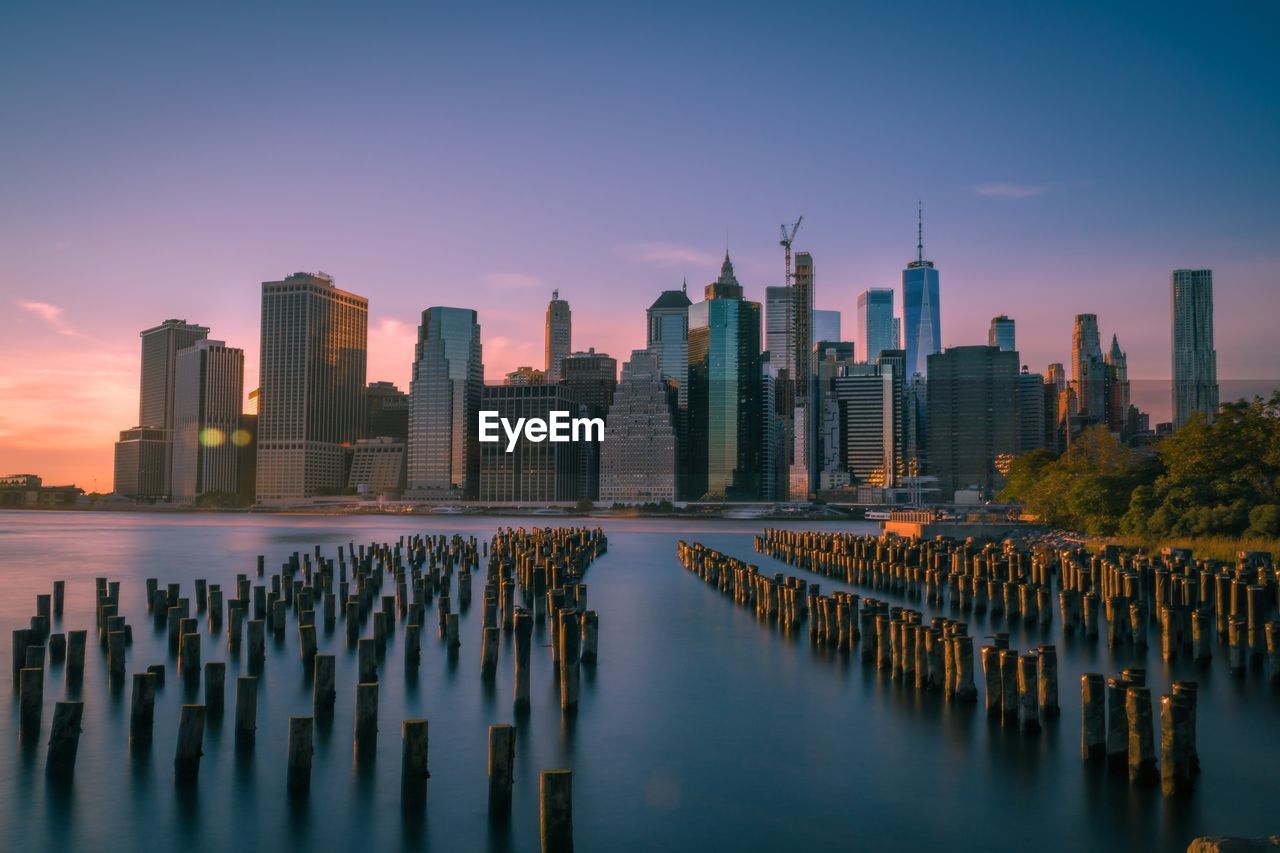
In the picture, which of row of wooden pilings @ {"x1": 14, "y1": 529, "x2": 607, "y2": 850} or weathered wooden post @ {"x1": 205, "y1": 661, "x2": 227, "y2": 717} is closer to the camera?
row of wooden pilings @ {"x1": 14, "y1": 529, "x2": 607, "y2": 850}

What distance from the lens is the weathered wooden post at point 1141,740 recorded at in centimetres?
1622

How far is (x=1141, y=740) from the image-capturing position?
16.4 m

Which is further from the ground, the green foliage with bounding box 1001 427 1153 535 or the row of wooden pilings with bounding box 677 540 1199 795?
the green foliage with bounding box 1001 427 1153 535

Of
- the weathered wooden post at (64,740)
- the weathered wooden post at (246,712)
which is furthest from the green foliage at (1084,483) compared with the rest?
the weathered wooden post at (64,740)

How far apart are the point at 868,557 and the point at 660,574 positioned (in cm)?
1385

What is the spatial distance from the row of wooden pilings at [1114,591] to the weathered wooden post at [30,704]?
2793cm

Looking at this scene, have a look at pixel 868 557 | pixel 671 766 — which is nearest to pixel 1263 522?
pixel 868 557

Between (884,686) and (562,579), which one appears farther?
(562,579)

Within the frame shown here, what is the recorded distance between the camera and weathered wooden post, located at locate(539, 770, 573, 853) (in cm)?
1334

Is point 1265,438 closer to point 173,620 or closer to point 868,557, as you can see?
point 868,557

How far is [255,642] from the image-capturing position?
27.0 meters

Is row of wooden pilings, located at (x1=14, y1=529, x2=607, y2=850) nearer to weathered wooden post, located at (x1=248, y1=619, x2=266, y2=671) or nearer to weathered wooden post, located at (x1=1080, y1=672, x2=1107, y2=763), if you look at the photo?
weathered wooden post, located at (x1=248, y1=619, x2=266, y2=671)

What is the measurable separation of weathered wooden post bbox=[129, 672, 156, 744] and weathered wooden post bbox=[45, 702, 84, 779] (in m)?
1.32

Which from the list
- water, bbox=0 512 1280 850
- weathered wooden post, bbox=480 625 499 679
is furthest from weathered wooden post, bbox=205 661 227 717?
weathered wooden post, bbox=480 625 499 679
